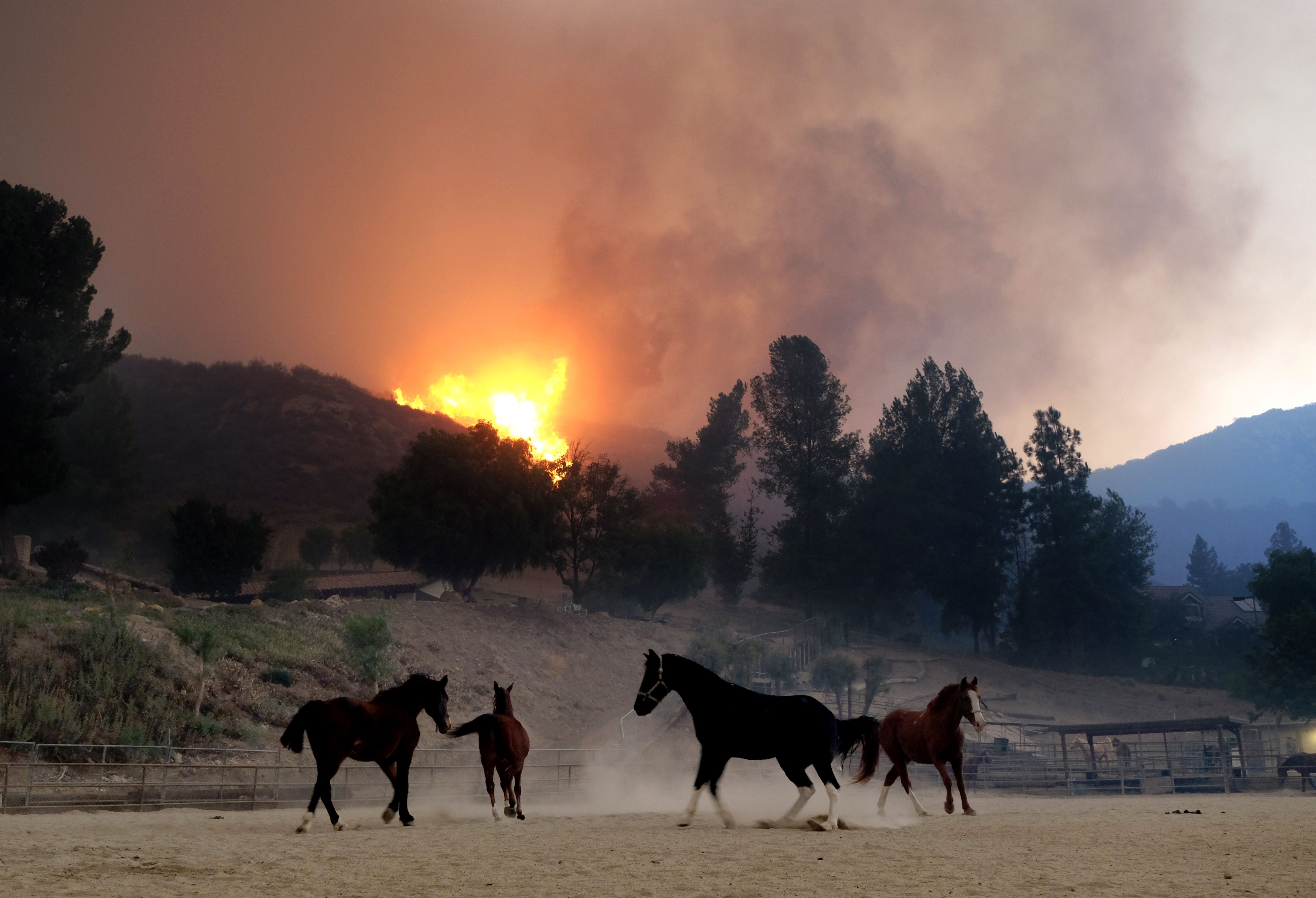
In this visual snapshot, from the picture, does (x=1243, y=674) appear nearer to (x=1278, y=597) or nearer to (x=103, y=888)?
(x=1278, y=597)

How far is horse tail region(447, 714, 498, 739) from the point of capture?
1474cm

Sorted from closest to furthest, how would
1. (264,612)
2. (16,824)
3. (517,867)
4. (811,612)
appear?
1. (517,867)
2. (16,824)
3. (264,612)
4. (811,612)

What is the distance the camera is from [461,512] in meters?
58.3

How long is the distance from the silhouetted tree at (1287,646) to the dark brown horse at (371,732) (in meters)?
51.9

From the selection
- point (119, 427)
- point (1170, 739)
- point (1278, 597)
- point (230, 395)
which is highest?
point (230, 395)

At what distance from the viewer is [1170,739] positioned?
6175 cm

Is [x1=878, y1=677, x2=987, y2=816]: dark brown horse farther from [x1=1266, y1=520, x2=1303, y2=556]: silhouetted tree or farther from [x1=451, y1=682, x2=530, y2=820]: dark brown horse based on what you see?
[x1=1266, y1=520, x2=1303, y2=556]: silhouetted tree

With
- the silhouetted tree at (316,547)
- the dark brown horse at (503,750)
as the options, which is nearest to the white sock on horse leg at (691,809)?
the dark brown horse at (503,750)

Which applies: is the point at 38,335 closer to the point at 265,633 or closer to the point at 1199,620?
the point at 265,633

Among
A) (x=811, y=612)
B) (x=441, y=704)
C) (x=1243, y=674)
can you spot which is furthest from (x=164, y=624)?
(x=1243, y=674)

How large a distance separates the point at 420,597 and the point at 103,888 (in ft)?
194

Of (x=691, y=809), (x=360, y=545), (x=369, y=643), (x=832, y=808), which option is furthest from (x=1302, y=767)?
(x=360, y=545)

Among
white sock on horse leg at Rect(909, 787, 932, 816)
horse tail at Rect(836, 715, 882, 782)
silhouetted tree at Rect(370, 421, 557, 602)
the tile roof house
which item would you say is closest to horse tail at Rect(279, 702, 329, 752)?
horse tail at Rect(836, 715, 882, 782)

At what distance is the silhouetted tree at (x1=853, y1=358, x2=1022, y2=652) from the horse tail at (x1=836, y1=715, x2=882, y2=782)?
2377 inches
